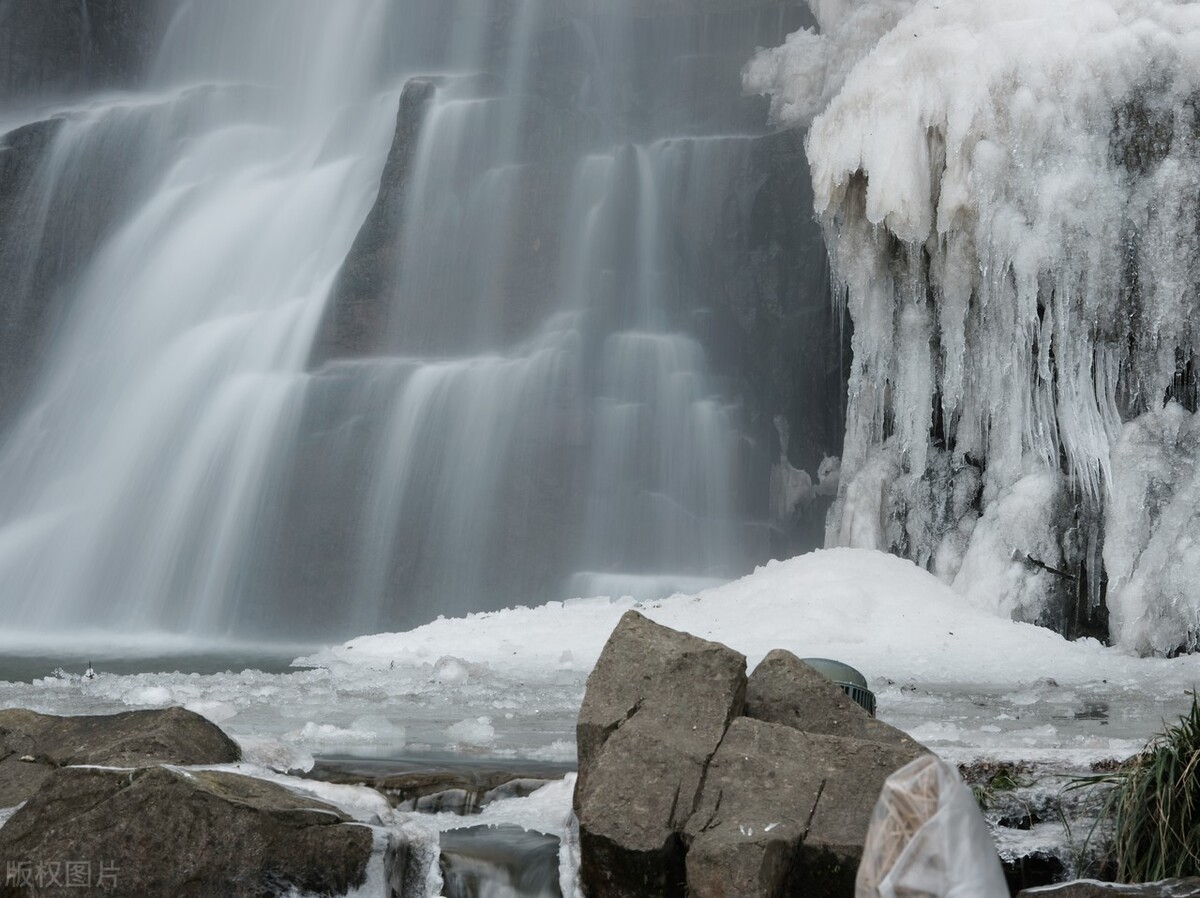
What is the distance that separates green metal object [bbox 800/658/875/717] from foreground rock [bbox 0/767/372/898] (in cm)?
238

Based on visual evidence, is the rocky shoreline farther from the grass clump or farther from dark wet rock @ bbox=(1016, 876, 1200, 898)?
the grass clump

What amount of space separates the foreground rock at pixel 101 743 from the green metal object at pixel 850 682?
270 cm

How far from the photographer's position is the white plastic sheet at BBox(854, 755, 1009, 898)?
5.96 feet

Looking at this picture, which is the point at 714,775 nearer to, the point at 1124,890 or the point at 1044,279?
the point at 1124,890

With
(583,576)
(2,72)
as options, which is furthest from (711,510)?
(2,72)

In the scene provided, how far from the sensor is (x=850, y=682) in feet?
18.6

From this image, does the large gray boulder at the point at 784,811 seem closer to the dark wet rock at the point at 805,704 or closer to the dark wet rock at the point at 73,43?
the dark wet rock at the point at 805,704

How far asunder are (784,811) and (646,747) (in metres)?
0.58

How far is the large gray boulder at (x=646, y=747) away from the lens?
4.15 m

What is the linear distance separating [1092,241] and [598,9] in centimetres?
1756

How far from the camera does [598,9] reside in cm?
2661

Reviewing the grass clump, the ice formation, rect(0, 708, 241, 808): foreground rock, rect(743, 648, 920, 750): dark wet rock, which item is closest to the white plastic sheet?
the grass clump

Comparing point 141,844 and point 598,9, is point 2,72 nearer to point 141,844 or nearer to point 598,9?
point 598,9

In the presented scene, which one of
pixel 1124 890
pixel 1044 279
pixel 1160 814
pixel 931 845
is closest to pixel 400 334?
pixel 1044 279
